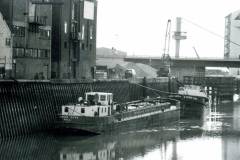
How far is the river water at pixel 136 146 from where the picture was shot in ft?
147

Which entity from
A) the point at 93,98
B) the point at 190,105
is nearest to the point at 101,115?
the point at 93,98

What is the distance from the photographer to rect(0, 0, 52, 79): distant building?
65.1 meters

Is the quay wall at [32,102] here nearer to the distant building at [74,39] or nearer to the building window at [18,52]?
the building window at [18,52]

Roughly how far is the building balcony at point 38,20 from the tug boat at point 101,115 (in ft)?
53.4

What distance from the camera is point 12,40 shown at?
64750 mm

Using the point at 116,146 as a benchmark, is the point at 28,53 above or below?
above

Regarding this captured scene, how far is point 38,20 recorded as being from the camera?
2719 inches

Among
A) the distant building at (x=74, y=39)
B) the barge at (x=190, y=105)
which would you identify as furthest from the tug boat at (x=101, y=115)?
the distant building at (x=74, y=39)

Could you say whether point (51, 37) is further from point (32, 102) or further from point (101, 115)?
point (101, 115)

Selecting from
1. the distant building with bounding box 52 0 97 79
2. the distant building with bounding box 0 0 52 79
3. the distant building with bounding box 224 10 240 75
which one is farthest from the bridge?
the distant building with bounding box 0 0 52 79

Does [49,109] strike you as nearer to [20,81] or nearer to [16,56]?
[20,81]

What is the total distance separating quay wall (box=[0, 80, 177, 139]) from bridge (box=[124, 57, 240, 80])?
5756cm

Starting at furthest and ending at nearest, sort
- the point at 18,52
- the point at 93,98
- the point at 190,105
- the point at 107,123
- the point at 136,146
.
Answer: the point at 190,105, the point at 18,52, the point at 93,98, the point at 107,123, the point at 136,146

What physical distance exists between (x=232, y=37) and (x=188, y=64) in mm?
23554
